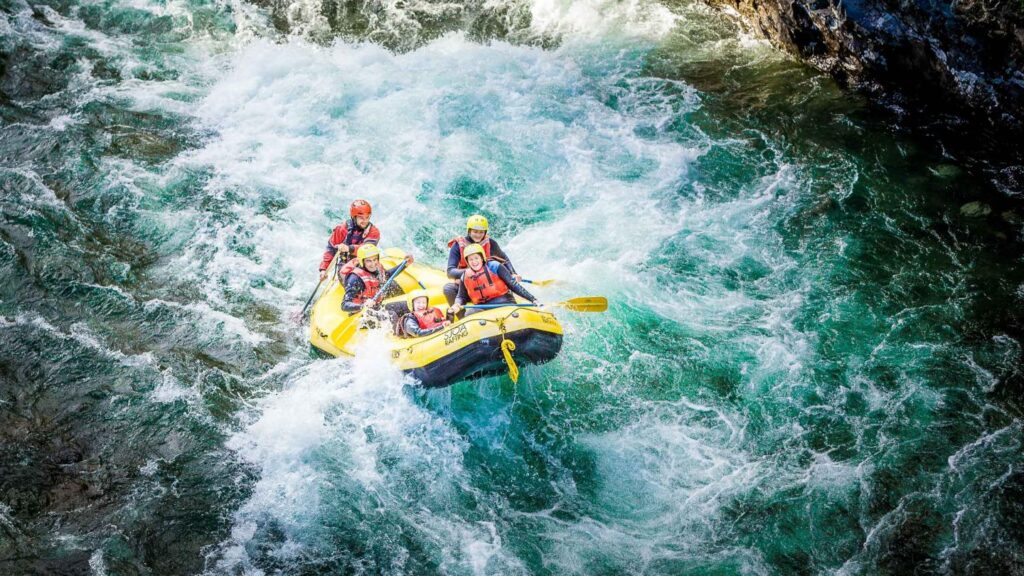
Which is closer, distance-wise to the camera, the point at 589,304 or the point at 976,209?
the point at 589,304

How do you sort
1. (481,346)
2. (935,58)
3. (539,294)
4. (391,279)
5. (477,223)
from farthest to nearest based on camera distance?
(935,58) → (539,294) → (391,279) → (477,223) → (481,346)

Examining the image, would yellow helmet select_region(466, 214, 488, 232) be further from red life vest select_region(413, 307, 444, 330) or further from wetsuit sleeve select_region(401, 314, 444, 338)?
wetsuit sleeve select_region(401, 314, 444, 338)

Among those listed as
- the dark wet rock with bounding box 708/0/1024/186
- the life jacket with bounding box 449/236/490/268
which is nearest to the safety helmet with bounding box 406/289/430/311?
the life jacket with bounding box 449/236/490/268

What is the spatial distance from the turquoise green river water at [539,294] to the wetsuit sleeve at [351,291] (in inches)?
28.2

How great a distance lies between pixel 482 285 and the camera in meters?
8.72

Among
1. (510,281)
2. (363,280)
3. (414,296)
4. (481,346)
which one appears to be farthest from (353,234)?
(481,346)

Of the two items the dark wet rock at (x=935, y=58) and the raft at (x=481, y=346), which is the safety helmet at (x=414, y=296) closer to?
the raft at (x=481, y=346)

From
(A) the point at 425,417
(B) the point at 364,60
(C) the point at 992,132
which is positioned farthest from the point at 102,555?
(C) the point at 992,132

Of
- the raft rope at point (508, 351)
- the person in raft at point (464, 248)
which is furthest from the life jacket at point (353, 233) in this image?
the raft rope at point (508, 351)

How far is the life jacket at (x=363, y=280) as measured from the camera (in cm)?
912

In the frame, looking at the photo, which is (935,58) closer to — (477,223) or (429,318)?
(477,223)

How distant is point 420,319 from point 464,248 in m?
1.02

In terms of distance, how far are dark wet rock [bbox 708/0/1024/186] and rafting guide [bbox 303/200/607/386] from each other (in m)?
6.17

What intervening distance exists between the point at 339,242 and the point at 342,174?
2612mm
